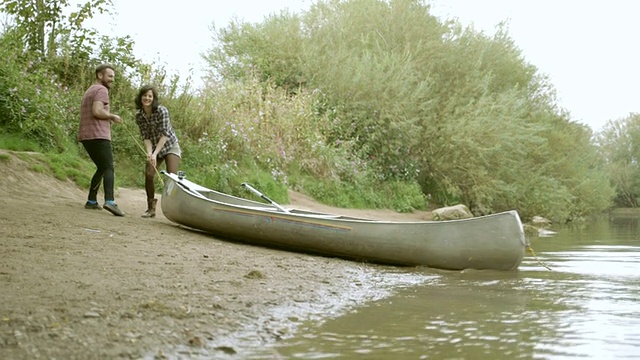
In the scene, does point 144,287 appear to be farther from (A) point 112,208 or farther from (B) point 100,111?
(A) point 112,208

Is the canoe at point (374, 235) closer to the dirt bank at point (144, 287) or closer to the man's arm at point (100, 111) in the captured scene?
the dirt bank at point (144, 287)

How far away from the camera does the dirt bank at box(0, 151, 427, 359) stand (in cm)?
404

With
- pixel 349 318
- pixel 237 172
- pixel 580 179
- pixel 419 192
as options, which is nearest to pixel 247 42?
pixel 419 192

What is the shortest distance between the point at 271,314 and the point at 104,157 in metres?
4.73

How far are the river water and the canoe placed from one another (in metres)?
0.22

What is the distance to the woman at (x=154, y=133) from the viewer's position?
9648 mm

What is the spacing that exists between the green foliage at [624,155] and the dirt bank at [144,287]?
54244 millimetres

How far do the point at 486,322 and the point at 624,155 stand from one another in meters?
61.6

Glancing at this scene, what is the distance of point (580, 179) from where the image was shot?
29500mm

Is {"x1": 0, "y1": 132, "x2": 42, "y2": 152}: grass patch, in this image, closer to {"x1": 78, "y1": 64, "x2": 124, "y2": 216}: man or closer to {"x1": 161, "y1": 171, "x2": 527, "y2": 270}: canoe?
{"x1": 78, "y1": 64, "x2": 124, "y2": 216}: man

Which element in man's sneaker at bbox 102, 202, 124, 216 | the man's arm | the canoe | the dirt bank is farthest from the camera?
man's sneaker at bbox 102, 202, 124, 216

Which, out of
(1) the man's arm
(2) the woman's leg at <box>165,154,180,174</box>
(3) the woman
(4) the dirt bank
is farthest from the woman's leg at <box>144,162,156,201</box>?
(1) the man's arm

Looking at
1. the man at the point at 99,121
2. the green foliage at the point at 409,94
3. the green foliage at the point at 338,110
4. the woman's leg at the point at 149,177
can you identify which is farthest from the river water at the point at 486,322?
the green foliage at the point at 409,94

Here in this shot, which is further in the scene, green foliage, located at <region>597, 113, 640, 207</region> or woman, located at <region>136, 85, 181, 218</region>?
green foliage, located at <region>597, 113, 640, 207</region>
